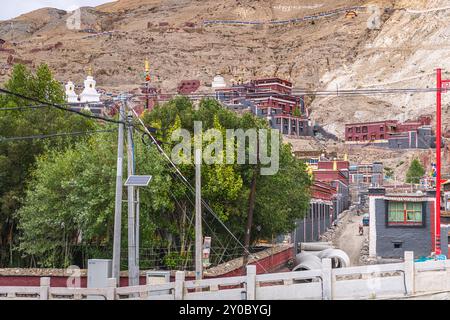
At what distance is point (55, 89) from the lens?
49.8 meters

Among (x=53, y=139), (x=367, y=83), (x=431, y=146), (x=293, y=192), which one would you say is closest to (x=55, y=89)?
(x=53, y=139)

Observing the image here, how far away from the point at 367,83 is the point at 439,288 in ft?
528

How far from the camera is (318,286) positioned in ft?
62.2

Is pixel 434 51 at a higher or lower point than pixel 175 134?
higher

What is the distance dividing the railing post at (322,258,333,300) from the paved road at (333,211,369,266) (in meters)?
27.6

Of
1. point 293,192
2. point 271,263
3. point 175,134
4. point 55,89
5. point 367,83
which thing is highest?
point 367,83

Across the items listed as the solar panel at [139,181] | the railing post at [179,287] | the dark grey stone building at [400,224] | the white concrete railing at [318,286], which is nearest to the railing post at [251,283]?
the white concrete railing at [318,286]

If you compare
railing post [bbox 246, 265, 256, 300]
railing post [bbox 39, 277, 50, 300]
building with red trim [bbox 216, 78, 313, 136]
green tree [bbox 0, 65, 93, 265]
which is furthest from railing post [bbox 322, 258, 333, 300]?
building with red trim [bbox 216, 78, 313, 136]

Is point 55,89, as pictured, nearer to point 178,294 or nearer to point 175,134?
point 175,134

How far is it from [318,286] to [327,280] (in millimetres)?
410

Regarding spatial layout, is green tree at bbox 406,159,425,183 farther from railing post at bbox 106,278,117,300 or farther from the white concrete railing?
railing post at bbox 106,278,117,300

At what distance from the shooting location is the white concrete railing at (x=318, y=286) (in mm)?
18359

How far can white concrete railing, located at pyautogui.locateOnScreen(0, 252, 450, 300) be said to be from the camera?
1836 centimetres

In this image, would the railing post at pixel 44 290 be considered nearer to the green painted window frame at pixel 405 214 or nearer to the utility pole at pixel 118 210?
the utility pole at pixel 118 210
